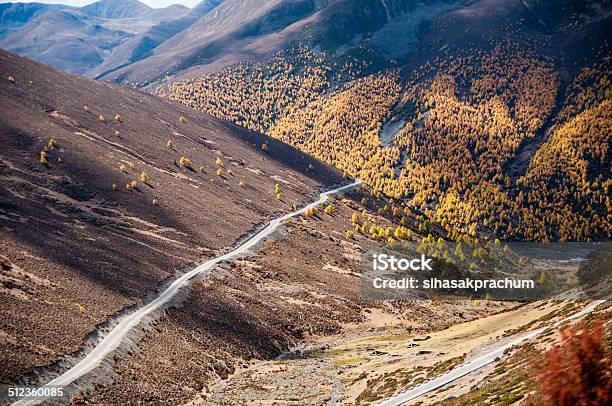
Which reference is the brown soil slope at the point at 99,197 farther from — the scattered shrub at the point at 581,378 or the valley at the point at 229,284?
the scattered shrub at the point at 581,378

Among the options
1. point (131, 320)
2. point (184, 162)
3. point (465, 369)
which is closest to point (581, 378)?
point (465, 369)

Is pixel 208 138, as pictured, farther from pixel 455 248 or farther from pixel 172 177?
pixel 455 248

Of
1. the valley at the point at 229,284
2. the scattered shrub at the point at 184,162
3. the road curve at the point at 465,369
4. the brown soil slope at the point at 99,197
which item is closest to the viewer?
the road curve at the point at 465,369

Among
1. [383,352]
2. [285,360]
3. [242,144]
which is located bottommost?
[285,360]

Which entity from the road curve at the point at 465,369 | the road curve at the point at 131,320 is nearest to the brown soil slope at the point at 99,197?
the road curve at the point at 131,320

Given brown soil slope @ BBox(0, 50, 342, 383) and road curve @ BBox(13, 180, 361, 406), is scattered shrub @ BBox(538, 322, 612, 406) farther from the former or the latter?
brown soil slope @ BBox(0, 50, 342, 383)

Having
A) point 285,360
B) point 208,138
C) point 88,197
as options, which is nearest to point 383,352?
point 285,360
